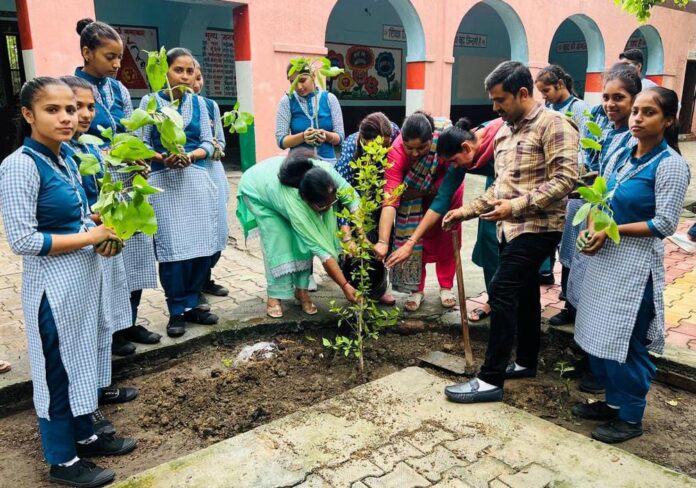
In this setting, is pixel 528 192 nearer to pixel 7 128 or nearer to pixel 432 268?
pixel 432 268

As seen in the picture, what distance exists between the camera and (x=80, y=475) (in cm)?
230

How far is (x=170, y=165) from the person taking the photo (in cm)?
333

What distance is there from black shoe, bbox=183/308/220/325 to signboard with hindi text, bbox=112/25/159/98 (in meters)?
7.46

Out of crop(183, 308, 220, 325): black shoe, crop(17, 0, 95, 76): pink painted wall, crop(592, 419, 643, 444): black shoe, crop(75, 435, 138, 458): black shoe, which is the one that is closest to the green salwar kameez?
crop(183, 308, 220, 325): black shoe

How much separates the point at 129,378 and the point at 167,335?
1.24 feet

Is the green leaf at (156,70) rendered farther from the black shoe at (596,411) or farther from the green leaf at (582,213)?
the black shoe at (596,411)

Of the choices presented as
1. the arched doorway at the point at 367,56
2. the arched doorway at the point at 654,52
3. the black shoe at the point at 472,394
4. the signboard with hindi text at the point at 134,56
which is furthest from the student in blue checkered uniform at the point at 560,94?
the arched doorway at the point at 654,52

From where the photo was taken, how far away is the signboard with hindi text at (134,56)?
982 cm

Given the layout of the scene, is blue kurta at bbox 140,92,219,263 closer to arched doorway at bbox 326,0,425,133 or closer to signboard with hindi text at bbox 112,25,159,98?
signboard with hindi text at bbox 112,25,159,98

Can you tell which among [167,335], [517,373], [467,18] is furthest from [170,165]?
[467,18]

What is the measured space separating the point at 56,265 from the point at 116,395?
106 cm

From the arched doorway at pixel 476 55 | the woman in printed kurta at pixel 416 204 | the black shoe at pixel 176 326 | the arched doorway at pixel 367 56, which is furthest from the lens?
the arched doorway at pixel 476 55

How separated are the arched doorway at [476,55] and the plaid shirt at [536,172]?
13015mm

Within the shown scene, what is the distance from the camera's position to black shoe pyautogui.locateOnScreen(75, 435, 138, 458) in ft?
8.27
